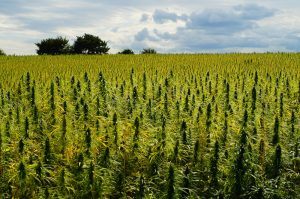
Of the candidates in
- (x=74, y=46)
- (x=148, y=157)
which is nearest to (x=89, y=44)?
(x=74, y=46)

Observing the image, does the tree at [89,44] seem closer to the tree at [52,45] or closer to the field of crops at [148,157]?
the tree at [52,45]

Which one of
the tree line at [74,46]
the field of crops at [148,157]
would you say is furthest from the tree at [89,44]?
the field of crops at [148,157]

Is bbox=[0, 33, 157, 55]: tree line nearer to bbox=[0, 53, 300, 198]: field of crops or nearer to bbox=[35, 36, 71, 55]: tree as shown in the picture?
bbox=[35, 36, 71, 55]: tree

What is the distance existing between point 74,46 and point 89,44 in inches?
62.7

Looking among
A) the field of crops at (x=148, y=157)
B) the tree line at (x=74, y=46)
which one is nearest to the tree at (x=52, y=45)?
the tree line at (x=74, y=46)

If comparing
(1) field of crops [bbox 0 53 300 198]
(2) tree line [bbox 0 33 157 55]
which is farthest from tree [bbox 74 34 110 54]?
(1) field of crops [bbox 0 53 300 198]

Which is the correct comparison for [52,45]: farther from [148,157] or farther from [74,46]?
[148,157]

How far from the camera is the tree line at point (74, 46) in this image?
42781 mm

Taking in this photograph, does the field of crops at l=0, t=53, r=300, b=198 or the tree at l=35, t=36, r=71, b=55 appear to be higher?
the tree at l=35, t=36, r=71, b=55

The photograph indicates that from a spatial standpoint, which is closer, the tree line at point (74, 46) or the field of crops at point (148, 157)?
the field of crops at point (148, 157)

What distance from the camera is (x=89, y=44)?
144 ft

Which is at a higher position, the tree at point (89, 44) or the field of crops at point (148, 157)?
the tree at point (89, 44)

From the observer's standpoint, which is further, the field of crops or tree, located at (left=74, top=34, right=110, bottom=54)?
tree, located at (left=74, top=34, right=110, bottom=54)

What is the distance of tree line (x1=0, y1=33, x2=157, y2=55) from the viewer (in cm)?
4278
